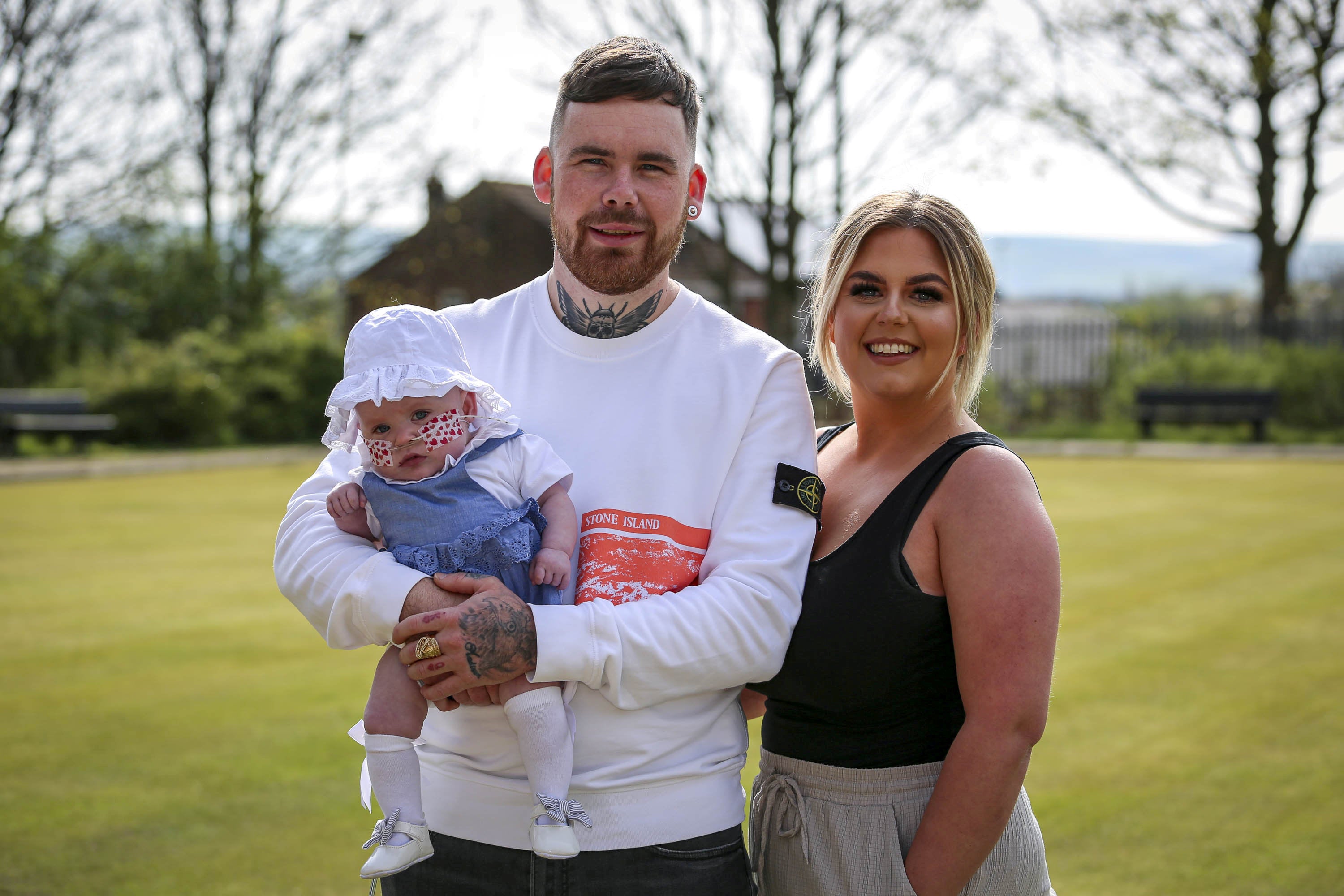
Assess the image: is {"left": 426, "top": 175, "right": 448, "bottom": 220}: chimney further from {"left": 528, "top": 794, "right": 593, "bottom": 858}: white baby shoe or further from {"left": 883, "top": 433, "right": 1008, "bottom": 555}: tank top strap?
{"left": 528, "top": 794, "right": 593, "bottom": 858}: white baby shoe

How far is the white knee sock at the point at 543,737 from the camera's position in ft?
6.50

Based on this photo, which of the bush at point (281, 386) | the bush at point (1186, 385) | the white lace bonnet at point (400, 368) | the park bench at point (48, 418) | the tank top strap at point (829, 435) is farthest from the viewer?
the bush at point (281, 386)

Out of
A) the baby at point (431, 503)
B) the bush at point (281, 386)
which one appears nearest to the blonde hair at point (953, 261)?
the baby at point (431, 503)

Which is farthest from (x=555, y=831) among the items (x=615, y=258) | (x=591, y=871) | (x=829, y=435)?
(x=829, y=435)

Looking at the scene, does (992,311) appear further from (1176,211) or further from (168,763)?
(1176,211)

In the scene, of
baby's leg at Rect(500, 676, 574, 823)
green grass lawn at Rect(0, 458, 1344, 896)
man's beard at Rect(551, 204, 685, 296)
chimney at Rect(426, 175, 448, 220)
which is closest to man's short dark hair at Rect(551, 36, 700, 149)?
man's beard at Rect(551, 204, 685, 296)

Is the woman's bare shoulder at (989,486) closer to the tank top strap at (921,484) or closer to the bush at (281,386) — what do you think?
the tank top strap at (921,484)

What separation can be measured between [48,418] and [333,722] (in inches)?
641

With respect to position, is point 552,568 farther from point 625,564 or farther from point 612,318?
point 612,318

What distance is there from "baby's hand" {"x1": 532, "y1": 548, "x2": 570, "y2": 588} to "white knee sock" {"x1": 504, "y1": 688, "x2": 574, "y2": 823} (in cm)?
22

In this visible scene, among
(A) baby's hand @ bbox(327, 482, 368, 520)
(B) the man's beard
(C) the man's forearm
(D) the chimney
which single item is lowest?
Result: (C) the man's forearm

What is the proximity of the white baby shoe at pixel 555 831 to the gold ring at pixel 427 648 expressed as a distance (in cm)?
32

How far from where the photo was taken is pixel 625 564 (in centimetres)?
208

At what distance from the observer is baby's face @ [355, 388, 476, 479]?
2.22 metres
